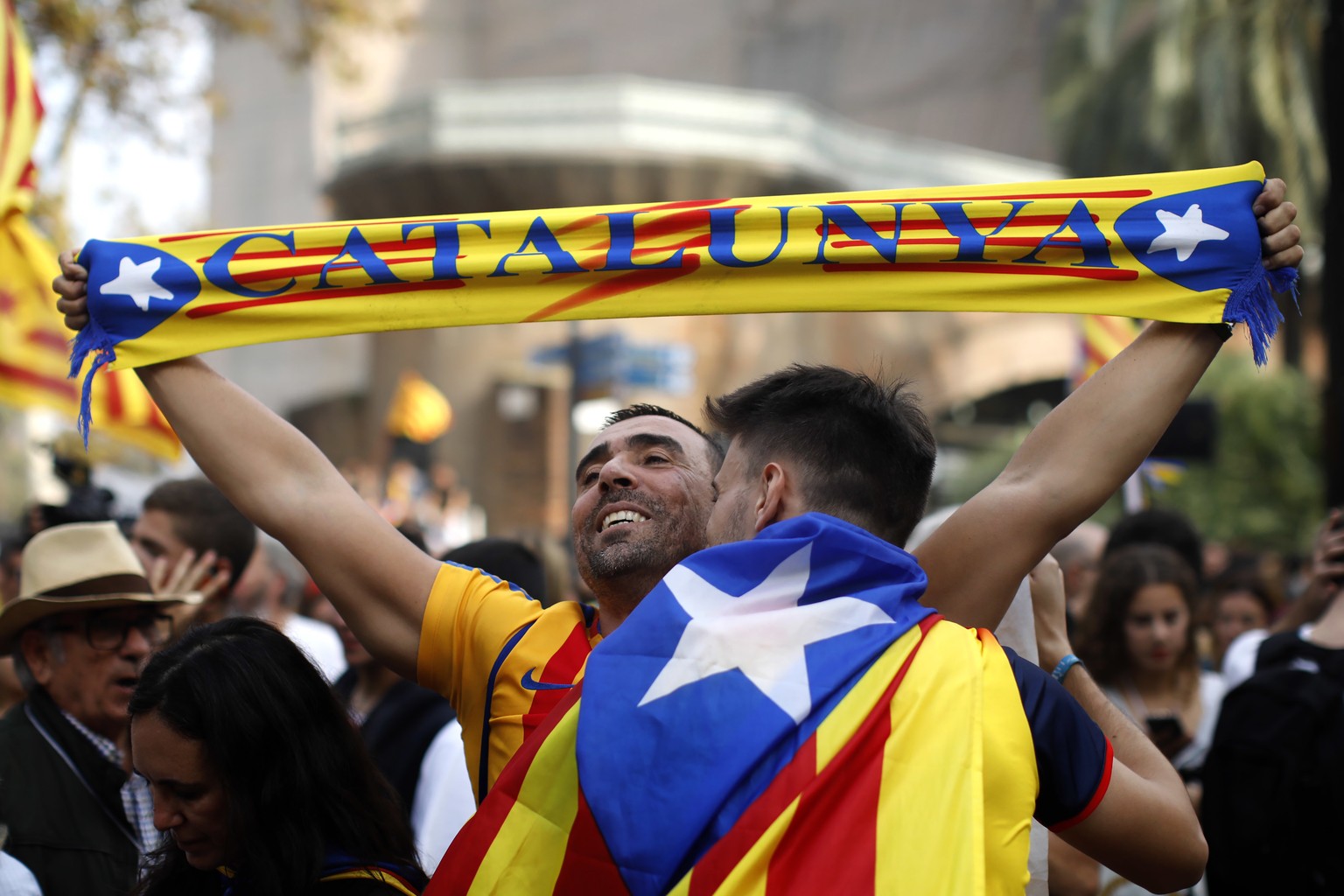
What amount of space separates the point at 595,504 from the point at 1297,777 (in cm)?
208

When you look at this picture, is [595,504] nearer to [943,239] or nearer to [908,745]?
[943,239]

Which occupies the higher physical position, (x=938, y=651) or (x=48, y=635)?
(x=938, y=651)

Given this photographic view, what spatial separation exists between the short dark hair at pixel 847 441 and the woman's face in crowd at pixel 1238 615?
5087 mm

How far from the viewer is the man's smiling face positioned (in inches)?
119

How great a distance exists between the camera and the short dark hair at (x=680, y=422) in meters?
3.30

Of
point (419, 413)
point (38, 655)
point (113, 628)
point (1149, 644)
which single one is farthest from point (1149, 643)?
point (419, 413)

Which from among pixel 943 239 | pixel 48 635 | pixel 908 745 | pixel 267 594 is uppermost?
pixel 943 239

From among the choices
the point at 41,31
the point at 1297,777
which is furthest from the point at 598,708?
the point at 41,31

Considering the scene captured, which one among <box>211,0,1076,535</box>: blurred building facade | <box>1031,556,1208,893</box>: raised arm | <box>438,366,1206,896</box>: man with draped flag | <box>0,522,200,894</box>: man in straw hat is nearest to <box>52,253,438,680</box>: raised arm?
<box>438,366,1206,896</box>: man with draped flag

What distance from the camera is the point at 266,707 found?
2.60 meters

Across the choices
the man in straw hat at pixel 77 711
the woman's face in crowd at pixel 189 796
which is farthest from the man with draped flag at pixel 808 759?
the man in straw hat at pixel 77 711

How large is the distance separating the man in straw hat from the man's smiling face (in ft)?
4.04

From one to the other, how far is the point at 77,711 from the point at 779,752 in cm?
217

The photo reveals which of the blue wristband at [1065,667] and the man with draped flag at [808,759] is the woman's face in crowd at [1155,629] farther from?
the man with draped flag at [808,759]
